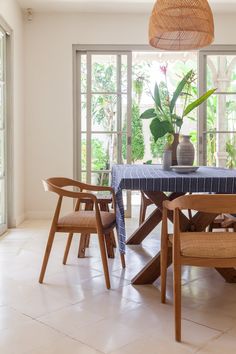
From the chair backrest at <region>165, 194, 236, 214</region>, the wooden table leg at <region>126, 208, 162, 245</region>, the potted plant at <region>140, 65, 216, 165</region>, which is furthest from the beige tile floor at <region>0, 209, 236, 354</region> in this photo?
the potted plant at <region>140, 65, 216, 165</region>

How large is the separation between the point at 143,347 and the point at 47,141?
164 inches

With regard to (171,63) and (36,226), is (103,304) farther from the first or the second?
(171,63)

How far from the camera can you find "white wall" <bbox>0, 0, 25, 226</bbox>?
5.14 meters

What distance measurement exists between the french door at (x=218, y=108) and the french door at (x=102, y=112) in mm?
1020

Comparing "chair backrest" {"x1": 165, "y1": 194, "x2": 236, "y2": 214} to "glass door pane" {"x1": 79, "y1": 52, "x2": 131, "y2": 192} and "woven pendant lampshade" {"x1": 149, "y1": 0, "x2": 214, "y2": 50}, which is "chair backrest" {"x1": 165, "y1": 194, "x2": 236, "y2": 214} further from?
"glass door pane" {"x1": 79, "y1": 52, "x2": 131, "y2": 192}

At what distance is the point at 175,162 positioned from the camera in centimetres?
348

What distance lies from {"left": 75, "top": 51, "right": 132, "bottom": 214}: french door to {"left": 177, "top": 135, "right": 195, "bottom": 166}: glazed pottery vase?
102 inches

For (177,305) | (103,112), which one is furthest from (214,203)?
(103,112)

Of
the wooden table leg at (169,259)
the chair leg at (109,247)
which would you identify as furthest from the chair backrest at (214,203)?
the chair leg at (109,247)

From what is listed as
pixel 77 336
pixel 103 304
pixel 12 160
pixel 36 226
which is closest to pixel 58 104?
pixel 12 160

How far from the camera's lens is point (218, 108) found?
5945 mm

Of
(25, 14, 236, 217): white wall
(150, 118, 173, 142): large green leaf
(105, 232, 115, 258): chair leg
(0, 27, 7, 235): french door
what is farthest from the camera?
(25, 14, 236, 217): white wall

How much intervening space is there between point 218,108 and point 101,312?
4.14m

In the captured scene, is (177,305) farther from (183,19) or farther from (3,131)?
(3,131)
